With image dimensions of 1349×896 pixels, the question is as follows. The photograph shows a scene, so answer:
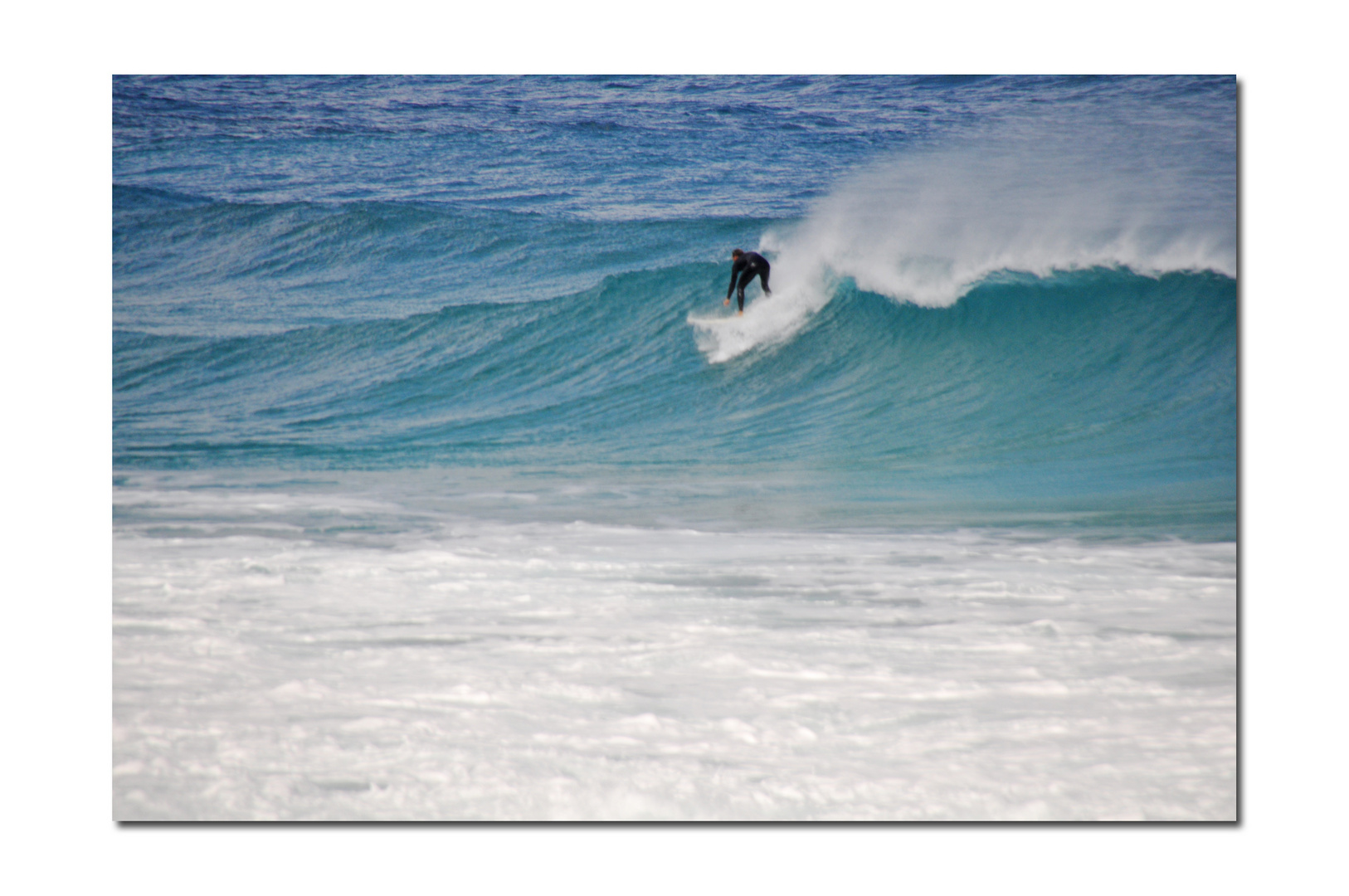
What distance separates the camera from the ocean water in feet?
7.98

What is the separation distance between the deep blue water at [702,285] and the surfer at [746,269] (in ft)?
0.16

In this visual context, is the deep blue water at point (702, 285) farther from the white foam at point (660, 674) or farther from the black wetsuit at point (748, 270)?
the white foam at point (660, 674)

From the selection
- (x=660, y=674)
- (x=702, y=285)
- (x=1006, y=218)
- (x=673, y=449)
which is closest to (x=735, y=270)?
(x=702, y=285)

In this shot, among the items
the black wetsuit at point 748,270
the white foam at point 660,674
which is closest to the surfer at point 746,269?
the black wetsuit at point 748,270

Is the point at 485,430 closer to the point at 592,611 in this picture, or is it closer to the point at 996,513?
the point at 592,611

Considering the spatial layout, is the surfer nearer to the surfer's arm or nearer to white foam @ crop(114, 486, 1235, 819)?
the surfer's arm

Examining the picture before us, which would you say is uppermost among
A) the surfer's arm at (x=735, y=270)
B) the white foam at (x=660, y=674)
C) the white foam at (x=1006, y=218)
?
the white foam at (x=1006, y=218)

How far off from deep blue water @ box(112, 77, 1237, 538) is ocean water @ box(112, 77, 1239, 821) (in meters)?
0.02

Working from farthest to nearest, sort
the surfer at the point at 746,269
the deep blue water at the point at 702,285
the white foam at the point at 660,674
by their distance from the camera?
the surfer at the point at 746,269 → the deep blue water at the point at 702,285 → the white foam at the point at 660,674

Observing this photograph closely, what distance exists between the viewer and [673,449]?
3.53 meters

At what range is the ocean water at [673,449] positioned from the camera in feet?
7.98

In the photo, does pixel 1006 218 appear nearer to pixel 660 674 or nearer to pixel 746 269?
pixel 746 269

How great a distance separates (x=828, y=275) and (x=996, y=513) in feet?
4.13

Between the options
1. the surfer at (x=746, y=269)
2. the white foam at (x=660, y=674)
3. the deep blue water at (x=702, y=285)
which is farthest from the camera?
the surfer at (x=746, y=269)
